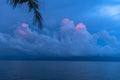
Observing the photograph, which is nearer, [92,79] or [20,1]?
[20,1]

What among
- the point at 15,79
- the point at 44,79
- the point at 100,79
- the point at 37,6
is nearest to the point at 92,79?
the point at 100,79

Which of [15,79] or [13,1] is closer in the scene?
[13,1]

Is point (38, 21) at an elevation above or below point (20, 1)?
below

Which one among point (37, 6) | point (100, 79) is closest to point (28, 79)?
point (100, 79)

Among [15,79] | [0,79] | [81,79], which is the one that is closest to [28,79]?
[15,79]

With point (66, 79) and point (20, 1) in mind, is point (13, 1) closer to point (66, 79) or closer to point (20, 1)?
point (20, 1)

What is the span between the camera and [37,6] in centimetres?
600

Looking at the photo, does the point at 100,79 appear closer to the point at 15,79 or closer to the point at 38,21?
the point at 15,79

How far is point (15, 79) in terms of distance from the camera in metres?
88.8

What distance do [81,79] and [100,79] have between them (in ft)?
25.9

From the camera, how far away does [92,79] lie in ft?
301

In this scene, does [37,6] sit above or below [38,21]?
above

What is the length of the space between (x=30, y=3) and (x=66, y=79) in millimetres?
86107

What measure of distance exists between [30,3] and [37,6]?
0.26 meters
